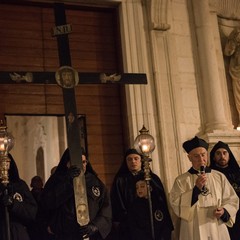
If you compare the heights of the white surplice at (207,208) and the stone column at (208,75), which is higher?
the stone column at (208,75)

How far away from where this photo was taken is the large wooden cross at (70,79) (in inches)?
237

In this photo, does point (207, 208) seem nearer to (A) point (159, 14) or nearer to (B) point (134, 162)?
A: (B) point (134, 162)

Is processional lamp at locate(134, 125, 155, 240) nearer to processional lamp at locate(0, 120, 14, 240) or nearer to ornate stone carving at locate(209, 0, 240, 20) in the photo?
processional lamp at locate(0, 120, 14, 240)

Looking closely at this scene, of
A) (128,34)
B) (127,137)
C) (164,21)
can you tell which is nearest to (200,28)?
(164,21)

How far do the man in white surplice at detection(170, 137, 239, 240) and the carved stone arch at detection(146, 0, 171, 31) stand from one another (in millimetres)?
2811

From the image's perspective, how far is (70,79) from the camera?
669cm

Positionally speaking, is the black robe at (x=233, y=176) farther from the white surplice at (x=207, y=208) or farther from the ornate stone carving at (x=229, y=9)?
the ornate stone carving at (x=229, y=9)

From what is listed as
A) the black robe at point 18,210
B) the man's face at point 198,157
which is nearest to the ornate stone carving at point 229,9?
the man's face at point 198,157

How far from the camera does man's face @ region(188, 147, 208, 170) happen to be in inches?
253

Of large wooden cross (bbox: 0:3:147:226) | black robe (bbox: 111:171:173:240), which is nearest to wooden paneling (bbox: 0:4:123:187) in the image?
black robe (bbox: 111:171:173:240)

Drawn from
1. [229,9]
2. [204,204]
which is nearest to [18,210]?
[204,204]

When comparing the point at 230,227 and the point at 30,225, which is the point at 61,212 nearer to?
the point at 30,225

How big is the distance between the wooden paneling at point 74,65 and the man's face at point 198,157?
2.22m

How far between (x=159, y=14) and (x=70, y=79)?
2802 mm
